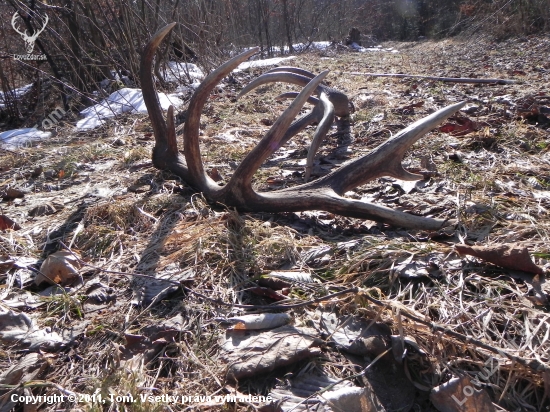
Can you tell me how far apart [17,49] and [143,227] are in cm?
591

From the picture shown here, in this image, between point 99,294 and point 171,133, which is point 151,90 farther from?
point 99,294

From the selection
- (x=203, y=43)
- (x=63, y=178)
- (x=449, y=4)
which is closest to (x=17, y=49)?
(x=203, y=43)

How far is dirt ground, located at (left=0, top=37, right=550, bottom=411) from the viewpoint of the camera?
1.34 meters

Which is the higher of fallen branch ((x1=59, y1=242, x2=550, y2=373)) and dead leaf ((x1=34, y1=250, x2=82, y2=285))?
dead leaf ((x1=34, y1=250, x2=82, y2=285))

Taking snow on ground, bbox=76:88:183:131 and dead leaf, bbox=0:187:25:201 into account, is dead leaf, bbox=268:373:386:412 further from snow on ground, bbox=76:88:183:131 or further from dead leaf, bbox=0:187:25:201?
snow on ground, bbox=76:88:183:131

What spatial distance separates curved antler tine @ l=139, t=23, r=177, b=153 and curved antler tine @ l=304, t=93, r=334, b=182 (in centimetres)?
97

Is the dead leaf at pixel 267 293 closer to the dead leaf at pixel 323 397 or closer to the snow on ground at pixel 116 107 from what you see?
the dead leaf at pixel 323 397

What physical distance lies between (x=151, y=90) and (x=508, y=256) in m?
2.24

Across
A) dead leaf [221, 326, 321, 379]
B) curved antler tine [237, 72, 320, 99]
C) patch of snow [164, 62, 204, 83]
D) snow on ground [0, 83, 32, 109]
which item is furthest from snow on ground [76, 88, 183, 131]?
dead leaf [221, 326, 321, 379]

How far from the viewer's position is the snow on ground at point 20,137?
461 cm

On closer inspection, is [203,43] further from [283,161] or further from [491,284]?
[491,284]

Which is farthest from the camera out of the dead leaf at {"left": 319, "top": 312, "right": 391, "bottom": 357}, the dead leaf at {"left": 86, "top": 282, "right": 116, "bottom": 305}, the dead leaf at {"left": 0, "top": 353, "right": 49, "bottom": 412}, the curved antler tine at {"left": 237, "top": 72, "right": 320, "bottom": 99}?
the curved antler tine at {"left": 237, "top": 72, "right": 320, "bottom": 99}

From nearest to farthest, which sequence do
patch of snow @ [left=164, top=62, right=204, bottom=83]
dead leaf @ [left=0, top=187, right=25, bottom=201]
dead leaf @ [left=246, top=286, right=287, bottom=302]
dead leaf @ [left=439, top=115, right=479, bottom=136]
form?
dead leaf @ [left=246, top=286, right=287, bottom=302], dead leaf @ [left=0, top=187, right=25, bottom=201], dead leaf @ [left=439, top=115, right=479, bottom=136], patch of snow @ [left=164, top=62, right=204, bottom=83]

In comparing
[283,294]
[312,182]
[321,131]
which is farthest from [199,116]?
[283,294]
